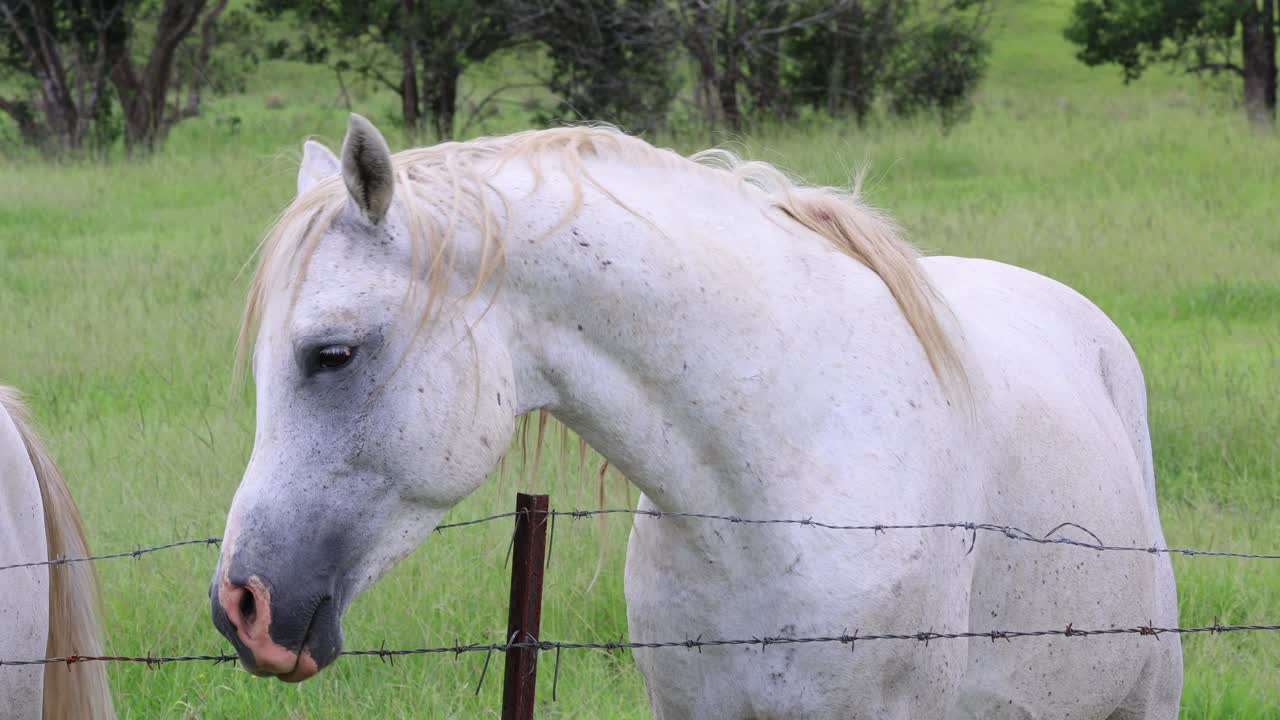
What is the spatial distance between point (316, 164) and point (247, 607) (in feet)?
2.69

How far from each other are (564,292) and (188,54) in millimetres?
23475

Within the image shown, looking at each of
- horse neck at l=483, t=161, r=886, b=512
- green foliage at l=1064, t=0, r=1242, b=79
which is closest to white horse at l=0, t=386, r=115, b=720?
horse neck at l=483, t=161, r=886, b=512

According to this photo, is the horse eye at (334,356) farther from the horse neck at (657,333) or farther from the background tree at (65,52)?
the background tree at (65,52)

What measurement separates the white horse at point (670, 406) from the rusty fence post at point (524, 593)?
0.20 metres

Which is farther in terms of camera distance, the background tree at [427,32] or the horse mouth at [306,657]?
the background tree at [427,32]

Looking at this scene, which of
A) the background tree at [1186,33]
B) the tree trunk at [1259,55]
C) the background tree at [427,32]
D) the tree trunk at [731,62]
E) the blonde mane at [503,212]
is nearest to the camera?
the blonde mane at [503,212]

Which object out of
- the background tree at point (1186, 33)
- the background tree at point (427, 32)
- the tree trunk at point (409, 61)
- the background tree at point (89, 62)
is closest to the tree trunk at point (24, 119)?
the background tree at point (89, 62)

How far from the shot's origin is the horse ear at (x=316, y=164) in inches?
92.7

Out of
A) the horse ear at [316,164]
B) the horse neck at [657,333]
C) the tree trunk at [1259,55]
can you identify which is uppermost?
the horse ear at [316,164]

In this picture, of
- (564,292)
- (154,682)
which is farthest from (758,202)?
(154,682)

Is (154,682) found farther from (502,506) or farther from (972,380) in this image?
(972,380)

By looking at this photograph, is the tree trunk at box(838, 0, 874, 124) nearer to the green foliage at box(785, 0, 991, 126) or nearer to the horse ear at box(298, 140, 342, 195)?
the green foliage at box(785, 0, 991, 126)

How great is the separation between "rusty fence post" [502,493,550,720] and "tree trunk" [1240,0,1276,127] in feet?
50.6

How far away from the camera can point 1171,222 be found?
378 inches
